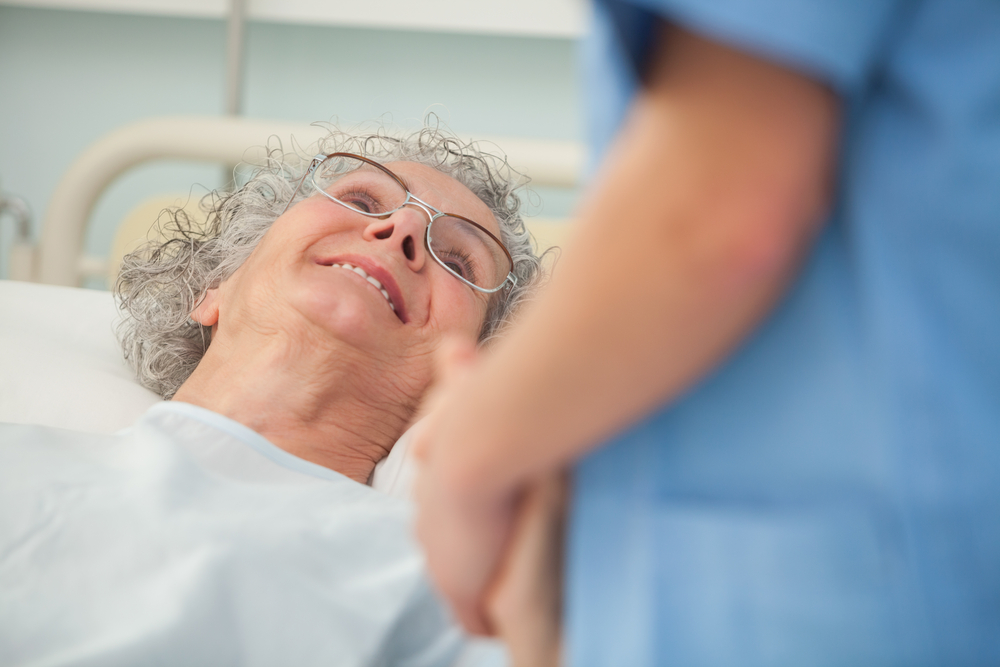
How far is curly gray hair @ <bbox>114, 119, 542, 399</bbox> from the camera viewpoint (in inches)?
58.2

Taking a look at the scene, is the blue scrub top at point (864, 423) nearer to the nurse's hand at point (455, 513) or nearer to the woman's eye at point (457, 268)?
the nurse's hand at point (455, 513)

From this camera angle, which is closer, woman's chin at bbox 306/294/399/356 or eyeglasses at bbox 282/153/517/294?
woman's chin at bbox 306/294/399/356

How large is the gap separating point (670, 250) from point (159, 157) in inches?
79.6

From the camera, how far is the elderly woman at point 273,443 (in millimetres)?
757

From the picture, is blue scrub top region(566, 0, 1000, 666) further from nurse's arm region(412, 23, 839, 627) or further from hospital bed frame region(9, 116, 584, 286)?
hospital bed frame region(9, 116, 584, 286)

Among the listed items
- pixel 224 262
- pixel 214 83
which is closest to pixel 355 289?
pixel 224 262

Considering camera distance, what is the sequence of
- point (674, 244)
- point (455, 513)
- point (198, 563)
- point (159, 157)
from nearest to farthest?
point (674, 244) → point (455, 513) → point (198, 563) → point (159, 157)

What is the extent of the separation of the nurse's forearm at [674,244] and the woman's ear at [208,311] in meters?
1.12

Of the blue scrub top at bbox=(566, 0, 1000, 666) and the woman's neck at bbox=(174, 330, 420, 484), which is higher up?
the blue scrub top at bbox=(566, 0, 1000, 666)

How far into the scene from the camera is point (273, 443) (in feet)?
3.74

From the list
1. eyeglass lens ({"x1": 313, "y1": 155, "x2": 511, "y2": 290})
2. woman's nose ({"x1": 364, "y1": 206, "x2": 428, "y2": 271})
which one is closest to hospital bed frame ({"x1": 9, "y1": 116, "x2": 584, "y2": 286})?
eyeglass lens ({"x1": 313, "y1": 155, "x2": 511, "y2": 290})

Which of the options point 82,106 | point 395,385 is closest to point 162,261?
point 395,385

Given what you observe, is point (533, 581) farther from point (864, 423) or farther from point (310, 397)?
point (310, 397)

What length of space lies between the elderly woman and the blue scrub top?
0.47 meters
